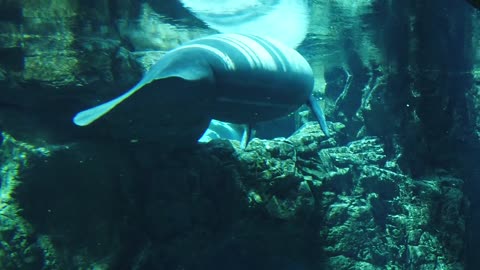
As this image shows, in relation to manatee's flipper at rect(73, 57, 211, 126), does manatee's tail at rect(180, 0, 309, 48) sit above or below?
below

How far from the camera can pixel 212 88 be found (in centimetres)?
479

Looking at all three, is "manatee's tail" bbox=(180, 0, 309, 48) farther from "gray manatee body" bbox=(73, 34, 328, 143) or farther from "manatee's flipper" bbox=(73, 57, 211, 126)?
"manatee's flipper" bbox=(73, 57, 211, 126)

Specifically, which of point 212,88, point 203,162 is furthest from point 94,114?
point 203,162

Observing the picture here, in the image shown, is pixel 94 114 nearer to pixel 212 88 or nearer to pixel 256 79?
pixel 212 88

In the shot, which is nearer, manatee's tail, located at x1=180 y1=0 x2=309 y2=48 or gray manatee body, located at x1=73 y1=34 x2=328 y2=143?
gray manatee body, located at x1=73 y1=34 x2=328 y2=143

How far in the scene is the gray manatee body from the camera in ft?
14.1

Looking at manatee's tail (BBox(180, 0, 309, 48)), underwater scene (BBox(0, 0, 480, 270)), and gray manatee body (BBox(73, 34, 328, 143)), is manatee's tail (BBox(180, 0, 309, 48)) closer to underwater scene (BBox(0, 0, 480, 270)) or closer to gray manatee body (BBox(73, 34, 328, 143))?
underwater scene (BBox(0, 0, 480, 270))

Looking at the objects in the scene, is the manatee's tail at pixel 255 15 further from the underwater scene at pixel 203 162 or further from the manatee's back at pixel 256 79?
the manatee's back at pixel 256 79

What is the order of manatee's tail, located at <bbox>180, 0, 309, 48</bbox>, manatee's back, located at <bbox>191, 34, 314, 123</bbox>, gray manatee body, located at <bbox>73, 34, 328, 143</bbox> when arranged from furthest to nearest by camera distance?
1. manatee's tail, located at <bbox>180, 0, 309, 48</bbox>
2. manatee's back, located at <bbox>191, 34, 314, 123</bbox>
3. gray manatee body, located at <bbox>73, 34, 328, 143</bbox>

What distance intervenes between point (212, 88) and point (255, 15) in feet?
21.8

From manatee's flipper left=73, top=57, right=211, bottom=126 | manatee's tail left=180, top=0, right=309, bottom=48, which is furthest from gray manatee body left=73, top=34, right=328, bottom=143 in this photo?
manatee's tail left=180, top=0, right=309, bottom=48

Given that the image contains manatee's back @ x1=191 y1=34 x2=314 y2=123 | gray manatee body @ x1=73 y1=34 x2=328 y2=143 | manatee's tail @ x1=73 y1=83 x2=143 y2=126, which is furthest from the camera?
manatee's back @ x1=191 y1=34 x2=314 y2=123

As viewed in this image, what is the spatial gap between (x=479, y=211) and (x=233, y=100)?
23.1ft

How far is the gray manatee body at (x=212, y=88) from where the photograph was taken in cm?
431
